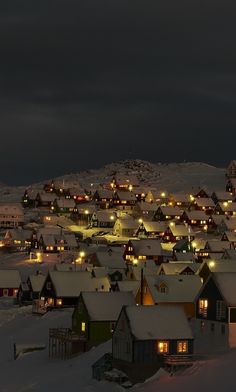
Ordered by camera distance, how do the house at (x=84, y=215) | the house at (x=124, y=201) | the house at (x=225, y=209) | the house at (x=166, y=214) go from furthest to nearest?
the house at (x=124, y=201) → the house at (x=84, y=215) → the house at (x=225, y=209) → the house at (x=166, y=214)

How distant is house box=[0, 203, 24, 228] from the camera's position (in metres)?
167

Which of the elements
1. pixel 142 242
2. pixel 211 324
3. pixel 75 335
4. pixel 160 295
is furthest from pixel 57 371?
pixel 142 242

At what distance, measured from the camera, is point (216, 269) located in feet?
236

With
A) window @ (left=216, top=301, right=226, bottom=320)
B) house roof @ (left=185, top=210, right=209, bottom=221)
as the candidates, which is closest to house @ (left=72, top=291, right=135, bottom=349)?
window @ (left=216, top=301, right=226, bottom=320)

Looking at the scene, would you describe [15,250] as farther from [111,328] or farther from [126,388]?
[126,388]

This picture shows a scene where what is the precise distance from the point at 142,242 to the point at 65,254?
12.2 meters

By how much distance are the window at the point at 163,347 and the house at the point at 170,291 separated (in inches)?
652

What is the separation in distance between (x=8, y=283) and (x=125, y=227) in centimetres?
4662

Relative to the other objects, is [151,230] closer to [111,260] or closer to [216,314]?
[111,260]

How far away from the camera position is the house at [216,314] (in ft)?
176

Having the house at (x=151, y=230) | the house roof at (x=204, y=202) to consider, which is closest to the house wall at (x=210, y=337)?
Answer: the house at (x=151, y=230)

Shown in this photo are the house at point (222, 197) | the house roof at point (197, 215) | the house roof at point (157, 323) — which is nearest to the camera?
the house roof at point (157, 323)

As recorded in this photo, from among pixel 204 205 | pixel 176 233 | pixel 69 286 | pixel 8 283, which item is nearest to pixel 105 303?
pixel 69 286

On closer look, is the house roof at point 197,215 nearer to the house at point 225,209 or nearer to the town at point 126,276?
the town at point 126,276
